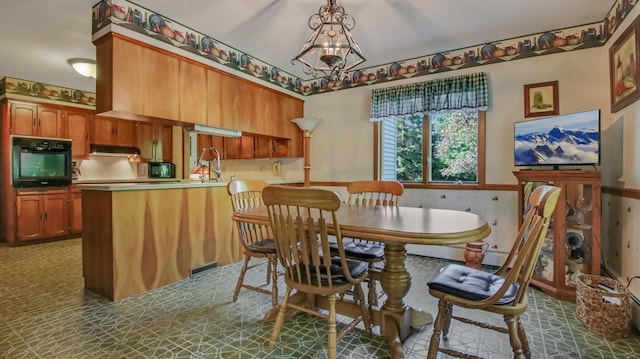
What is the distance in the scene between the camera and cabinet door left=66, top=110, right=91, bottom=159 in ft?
16.4

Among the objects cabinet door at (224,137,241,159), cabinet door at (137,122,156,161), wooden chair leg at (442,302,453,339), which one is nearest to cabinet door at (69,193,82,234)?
cabinet door at (137,122,156,161)

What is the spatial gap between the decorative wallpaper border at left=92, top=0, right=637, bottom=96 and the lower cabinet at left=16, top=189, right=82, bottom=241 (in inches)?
133

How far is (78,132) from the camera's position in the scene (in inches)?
200

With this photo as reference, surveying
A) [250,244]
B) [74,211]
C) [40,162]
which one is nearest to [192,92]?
[250,244]

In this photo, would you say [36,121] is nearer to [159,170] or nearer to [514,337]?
[159,170]

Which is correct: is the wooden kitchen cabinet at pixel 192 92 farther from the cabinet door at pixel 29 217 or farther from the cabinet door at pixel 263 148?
the cabinet door at pixel 29 217

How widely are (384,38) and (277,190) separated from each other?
8.17 ft

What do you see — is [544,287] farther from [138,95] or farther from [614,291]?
[138,95]

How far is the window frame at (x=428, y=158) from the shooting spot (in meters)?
3.44

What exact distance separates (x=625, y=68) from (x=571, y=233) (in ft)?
4.40

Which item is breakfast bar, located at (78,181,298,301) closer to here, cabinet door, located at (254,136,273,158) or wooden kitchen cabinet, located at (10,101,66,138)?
cabinet door, located at (254,136,273,158)

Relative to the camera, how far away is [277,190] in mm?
1573

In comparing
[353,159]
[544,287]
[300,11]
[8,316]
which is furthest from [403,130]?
[8,316]

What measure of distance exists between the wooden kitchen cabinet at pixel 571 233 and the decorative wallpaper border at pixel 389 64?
1332mm
